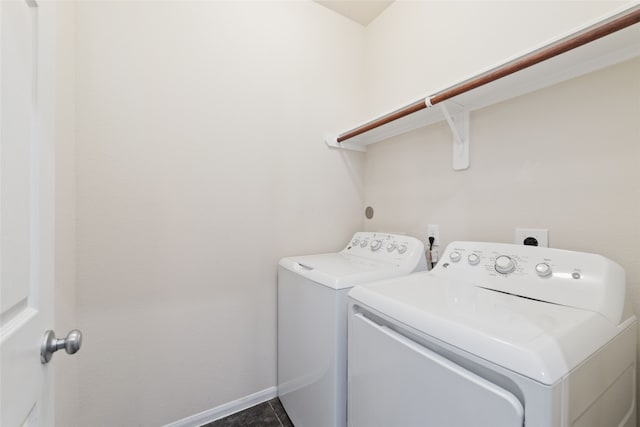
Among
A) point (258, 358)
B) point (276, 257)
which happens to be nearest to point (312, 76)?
point (276, 257)

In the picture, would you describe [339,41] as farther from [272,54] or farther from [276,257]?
[276,257]

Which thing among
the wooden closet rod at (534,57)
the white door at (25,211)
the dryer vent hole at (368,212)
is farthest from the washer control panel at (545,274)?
the white door at (25,211)

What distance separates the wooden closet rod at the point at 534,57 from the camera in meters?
0.70

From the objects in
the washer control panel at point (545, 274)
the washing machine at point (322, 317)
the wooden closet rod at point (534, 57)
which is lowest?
the washing machine at point (322, 317)

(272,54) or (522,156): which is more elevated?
(272,54)

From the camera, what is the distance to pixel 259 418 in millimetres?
1408

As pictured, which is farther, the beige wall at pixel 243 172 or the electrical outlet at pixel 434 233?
the electrical outlet at pixel 434 233

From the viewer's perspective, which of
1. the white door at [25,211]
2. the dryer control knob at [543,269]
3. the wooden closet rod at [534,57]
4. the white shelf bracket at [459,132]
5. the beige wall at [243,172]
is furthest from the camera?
the white shelf bracket at [459,132]

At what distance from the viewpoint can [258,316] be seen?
152 centimetres

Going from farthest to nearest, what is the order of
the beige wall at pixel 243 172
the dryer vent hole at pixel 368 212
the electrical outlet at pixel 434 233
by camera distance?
the dryer vent hole at pixel 368 212
the electrical outlet at pixel 434 233
the beige wall at pixel 243 172

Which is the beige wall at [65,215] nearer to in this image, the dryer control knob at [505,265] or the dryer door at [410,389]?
the dryer door at [410,389]

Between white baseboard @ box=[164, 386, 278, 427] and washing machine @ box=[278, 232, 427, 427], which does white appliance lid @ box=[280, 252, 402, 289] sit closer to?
washing machine @ box=[278, 232, 427, 427]

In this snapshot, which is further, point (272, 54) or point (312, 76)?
point (312, 76)

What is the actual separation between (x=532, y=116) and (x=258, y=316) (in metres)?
1.71
